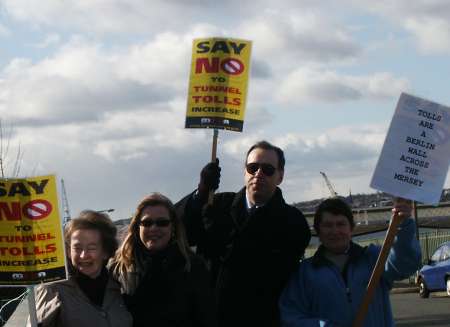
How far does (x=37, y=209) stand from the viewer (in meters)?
5.33

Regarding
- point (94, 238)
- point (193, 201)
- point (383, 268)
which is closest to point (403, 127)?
point (383, 268)

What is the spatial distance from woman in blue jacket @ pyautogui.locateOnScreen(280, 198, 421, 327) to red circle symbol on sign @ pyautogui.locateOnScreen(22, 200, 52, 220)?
1.45 metres

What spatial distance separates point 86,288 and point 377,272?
1614 millimetres

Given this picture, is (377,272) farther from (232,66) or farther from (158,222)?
(232,66)

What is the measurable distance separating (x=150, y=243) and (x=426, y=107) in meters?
1.77

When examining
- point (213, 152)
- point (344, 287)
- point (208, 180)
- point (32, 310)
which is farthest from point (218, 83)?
point (32, 310)

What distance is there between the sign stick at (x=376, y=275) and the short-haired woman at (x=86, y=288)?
1.27 meters

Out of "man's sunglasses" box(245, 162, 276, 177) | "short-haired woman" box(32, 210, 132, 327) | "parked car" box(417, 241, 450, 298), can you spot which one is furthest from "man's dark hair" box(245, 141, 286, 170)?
"parked car" box(417, 241, 450, 298)

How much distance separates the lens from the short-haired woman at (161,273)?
5391 millimetres

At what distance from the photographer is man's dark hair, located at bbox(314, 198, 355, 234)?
5543 millimetres

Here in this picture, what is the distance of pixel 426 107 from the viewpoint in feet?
18.3

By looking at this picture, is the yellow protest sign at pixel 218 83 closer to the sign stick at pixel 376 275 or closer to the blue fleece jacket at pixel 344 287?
the blue fleece jacket at pixel 344 287

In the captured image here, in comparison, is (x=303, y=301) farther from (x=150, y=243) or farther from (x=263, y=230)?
(x=150, y=243)

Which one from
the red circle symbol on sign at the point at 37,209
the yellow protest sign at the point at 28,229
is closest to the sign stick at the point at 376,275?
the yellow protest sign at the point at 28,229
